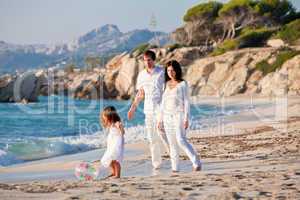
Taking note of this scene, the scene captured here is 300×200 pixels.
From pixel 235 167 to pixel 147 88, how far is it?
1596mm

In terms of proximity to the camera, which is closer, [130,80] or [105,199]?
[105,199]

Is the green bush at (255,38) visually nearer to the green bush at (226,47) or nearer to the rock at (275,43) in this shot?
the green bush at (226,47)

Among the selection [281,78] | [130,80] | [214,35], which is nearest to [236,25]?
[214,35]

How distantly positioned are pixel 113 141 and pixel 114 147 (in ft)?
0.26

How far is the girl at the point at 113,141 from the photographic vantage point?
688cm

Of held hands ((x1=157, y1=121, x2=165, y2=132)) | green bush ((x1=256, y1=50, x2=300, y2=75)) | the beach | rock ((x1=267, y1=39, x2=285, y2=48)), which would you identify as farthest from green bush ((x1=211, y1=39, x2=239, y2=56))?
held hands ((x1=157, y1=121, x2=165, y2=132))

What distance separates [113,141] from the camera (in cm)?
696

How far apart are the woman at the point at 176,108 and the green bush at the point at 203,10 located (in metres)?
62.2

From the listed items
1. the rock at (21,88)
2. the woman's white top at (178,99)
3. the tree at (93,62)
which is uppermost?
the tree at (93,62)

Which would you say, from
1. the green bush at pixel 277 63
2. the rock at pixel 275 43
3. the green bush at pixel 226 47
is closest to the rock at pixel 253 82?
the green bush at pixel 277 63

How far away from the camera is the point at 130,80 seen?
2395 inches

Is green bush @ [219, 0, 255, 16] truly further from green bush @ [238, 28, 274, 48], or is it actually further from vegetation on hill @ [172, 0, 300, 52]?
green bush @ [238, 28, 274, 48]

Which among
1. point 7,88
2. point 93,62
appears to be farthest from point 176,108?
point 93,62

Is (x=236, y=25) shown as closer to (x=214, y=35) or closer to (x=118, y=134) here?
(x=214, y=35)
